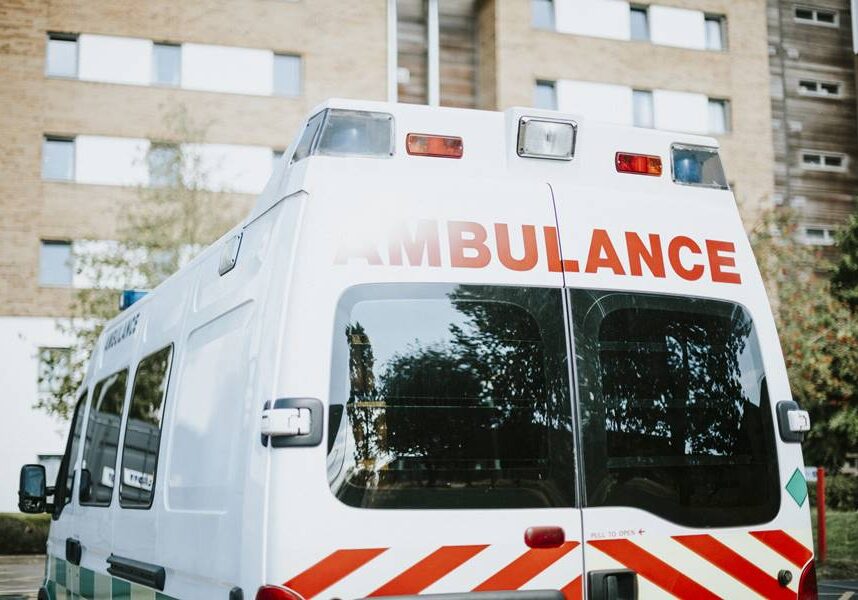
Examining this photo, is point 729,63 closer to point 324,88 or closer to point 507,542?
point 324,88

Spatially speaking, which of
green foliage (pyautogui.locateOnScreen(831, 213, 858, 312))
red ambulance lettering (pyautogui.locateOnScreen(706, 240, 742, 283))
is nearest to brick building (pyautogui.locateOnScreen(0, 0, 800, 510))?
green foliage (pyautogui.locateOnScreen(831, 213, 858, 312))

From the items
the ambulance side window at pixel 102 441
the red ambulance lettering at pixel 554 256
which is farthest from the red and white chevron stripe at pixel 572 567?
the ambulance side window at pixel 102 441

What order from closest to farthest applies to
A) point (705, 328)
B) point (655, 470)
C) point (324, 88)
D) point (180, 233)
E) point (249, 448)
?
point (249, 448) → point (655, 470) → point (705, 328) → point (180, 233) → point (324, 88)

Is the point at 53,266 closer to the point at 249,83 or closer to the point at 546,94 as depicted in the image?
the point at 249,83

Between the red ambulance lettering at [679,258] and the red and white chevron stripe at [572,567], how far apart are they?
838mm

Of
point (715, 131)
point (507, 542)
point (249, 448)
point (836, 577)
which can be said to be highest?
point (715, 131)

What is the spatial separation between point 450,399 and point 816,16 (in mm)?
34407

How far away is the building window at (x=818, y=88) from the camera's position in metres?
33.4

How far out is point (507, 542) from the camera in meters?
3.12

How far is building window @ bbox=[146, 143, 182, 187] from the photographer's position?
858 inches

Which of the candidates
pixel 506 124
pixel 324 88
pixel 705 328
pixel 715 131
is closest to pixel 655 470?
pixel 705 328

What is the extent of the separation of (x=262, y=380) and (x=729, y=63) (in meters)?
30.3

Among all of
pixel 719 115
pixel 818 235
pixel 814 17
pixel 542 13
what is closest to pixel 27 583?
pixel 542 13

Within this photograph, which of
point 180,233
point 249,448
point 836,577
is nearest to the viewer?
point 249,448
